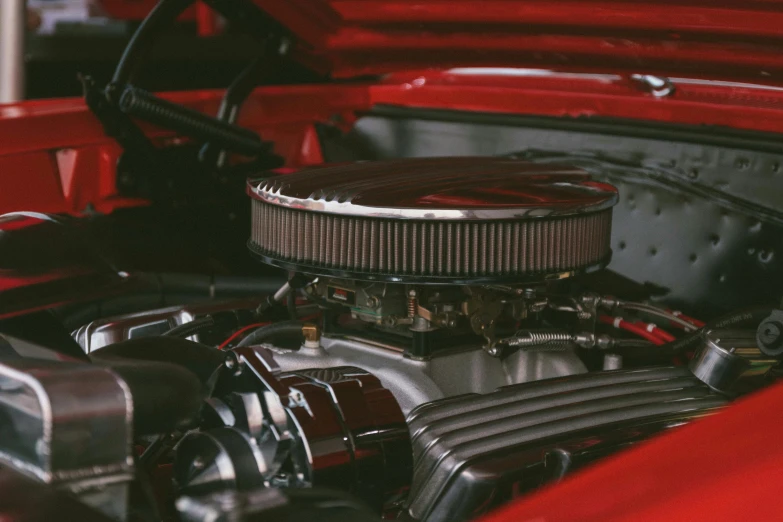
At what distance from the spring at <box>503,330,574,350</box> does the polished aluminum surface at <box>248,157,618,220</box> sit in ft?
0.59

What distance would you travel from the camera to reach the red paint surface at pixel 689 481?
1.57ft

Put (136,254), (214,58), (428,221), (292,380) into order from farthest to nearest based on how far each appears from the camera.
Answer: (214,58) < (136,254) < (428,221) < (292,380)

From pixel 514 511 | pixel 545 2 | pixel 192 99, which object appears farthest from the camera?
pixel 192 99

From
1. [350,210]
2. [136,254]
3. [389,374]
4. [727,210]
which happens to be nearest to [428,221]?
[350,210]

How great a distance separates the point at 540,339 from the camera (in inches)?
44.6

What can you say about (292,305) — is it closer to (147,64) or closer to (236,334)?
(236,334)

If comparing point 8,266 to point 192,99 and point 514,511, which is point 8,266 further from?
point 192,99

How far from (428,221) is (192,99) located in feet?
2.44

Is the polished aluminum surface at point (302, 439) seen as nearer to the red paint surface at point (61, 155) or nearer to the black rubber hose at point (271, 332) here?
the black rubber hose at point (271, 332)

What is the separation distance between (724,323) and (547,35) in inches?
18.8

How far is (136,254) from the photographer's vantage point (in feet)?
4.74

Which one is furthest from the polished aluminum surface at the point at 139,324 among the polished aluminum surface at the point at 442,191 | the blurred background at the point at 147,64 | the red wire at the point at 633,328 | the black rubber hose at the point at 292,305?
the blurred background at the point at 147,64

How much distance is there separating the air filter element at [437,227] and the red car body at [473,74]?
27 centimetres

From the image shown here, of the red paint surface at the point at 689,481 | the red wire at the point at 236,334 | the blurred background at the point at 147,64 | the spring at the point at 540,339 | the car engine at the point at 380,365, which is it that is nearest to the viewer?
the red paint surface at the point at 689,481
